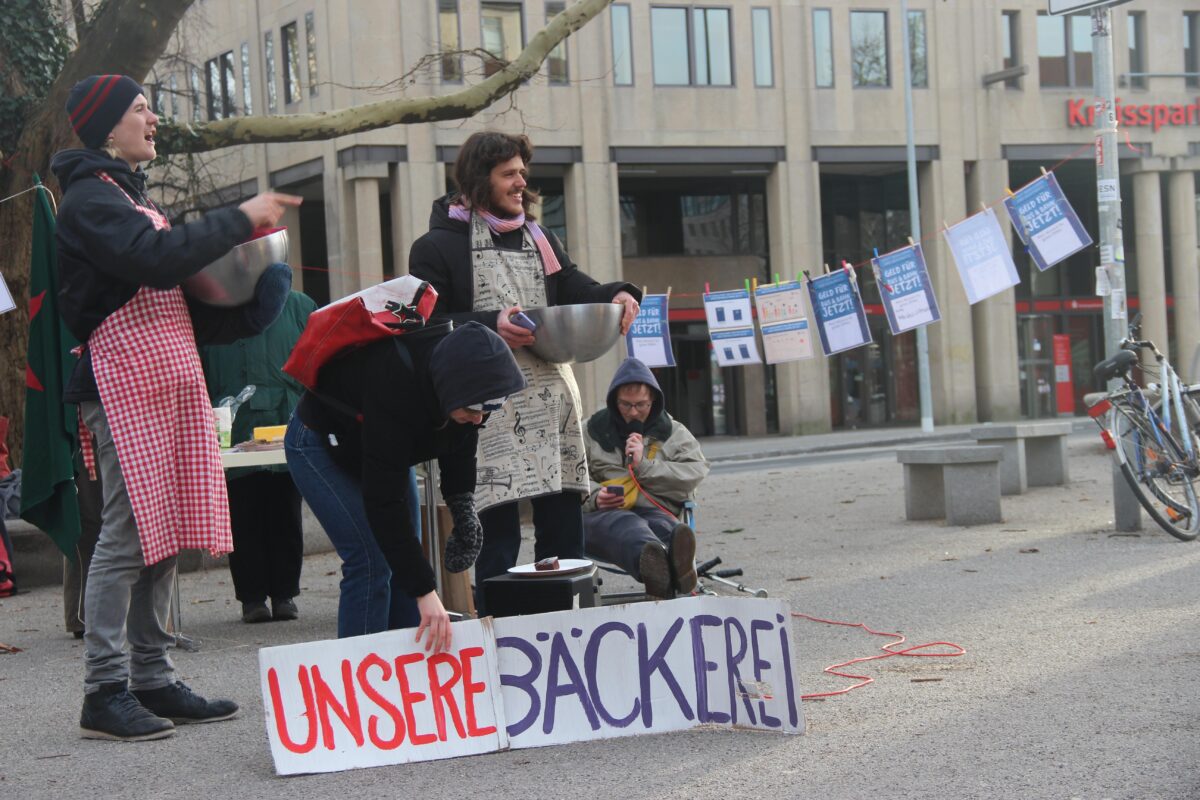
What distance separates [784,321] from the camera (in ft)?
63.5

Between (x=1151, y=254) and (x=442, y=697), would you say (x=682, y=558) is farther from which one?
(x=1151, y=254)

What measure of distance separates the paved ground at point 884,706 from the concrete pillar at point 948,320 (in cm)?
2706

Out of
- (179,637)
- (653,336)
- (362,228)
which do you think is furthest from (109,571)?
(362,228)

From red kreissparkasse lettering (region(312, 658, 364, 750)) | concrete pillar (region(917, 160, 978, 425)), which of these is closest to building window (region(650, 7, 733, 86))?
concrete pillar (region(917, 160, 978, 425))

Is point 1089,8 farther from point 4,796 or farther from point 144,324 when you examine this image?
point 4,796

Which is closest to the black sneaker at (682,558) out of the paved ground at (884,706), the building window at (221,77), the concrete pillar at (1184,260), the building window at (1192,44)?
the paved ground at (884,706)

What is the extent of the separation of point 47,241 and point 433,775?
3573 mm

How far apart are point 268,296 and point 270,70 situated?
31.3 m

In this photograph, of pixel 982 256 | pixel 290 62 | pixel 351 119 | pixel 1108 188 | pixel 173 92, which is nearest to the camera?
pixel 1108 188

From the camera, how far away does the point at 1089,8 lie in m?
10.1

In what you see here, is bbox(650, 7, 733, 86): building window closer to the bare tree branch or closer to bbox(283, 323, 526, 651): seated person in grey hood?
the bare tree branch

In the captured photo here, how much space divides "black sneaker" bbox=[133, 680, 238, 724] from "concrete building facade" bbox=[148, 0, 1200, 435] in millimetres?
27006

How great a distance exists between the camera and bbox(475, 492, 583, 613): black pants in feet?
18.2

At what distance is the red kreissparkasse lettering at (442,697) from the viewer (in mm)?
4609
